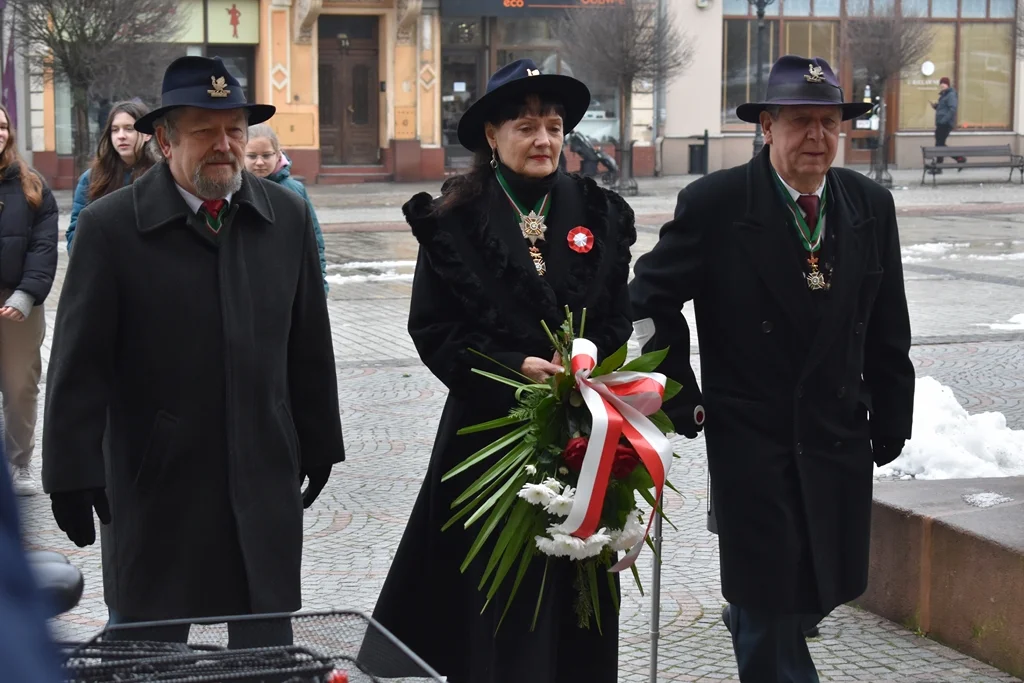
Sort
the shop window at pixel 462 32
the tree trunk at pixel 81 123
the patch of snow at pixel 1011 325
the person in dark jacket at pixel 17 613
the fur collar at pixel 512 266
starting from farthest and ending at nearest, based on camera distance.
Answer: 1. the shop window at pixel 462 32
2. the tree trunk at pixel 81 123
3. the patch of snow at pixel 1011 325
4. the fur collar at pixel 512 266
5. the person in dark jacket at pixel 17 613

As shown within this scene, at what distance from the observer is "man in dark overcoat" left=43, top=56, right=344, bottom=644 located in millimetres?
3781

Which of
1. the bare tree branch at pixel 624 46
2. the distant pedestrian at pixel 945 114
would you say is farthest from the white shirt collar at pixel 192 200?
the distant pedestrian at pixel 945 114

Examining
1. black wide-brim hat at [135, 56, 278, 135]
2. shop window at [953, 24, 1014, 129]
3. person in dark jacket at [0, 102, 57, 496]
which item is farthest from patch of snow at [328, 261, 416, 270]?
shop window at [953, 24, 1014, 129]

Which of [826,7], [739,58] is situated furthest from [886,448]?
[826,7]

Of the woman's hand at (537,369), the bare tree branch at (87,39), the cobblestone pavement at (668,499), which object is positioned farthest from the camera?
the bare tree branch at (87,39)

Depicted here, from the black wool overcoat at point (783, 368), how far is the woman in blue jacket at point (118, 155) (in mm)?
3622

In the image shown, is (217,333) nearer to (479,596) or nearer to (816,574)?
(479,596)

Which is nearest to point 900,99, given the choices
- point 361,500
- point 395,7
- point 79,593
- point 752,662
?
point 395,7

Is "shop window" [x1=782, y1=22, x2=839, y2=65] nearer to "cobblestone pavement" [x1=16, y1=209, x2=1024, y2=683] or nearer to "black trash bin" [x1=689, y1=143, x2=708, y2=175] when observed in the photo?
"black trash bin" [x1=689, y1=143, x2=708, y2=175]

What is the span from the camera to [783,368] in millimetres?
4332

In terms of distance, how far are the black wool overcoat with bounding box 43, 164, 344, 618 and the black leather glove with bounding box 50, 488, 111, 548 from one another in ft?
0.16

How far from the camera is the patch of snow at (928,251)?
17922mm

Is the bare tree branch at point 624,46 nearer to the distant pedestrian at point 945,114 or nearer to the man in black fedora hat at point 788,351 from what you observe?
the distant pedestrian at point 945,114

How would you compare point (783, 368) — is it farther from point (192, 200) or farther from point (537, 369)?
point (192, 200)
